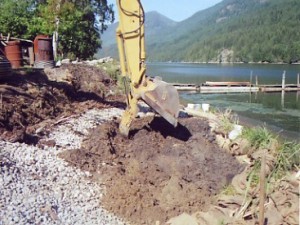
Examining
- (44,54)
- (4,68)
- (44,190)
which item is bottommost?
(44,190)

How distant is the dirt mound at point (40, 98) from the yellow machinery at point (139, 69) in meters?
2.44

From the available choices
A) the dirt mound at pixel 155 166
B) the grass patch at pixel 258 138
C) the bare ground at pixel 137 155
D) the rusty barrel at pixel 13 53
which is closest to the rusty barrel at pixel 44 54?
the rusty barrel at pixel 13 53

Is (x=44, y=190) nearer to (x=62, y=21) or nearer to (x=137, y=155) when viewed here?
(x=137, y=155)

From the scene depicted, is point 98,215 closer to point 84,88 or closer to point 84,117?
point 84,117

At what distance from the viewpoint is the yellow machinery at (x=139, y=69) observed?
8.72 meters

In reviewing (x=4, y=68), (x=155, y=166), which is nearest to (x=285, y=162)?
(x=155, y=166)

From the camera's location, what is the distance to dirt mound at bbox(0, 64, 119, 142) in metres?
8.62

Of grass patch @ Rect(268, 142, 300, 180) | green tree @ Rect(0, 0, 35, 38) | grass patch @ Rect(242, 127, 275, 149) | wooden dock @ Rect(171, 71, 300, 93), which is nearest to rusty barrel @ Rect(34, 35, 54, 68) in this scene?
grass patch @ Rect(242, 127, 275, 149)

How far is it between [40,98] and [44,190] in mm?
4409

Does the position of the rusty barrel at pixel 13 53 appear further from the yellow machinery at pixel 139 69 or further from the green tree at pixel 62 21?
the green tree at pixel 62 21

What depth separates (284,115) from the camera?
26859mm

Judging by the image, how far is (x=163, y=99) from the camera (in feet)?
28.7

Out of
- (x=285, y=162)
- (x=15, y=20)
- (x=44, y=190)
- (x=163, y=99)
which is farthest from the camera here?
(x=15, y=20)

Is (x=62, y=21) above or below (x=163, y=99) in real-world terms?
above
